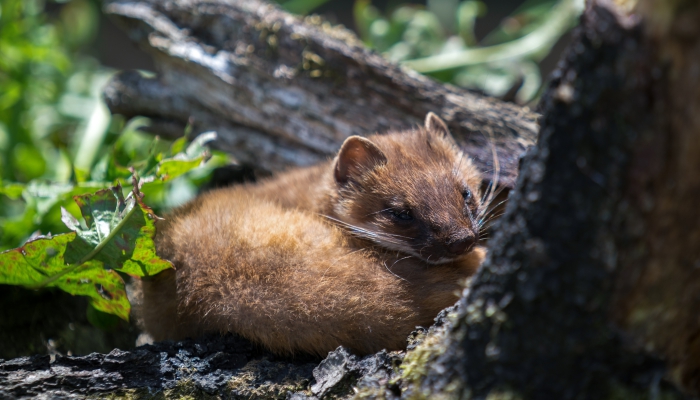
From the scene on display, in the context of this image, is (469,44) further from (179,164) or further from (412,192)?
(179,164)

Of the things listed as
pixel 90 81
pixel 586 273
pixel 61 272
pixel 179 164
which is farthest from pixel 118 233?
pixel 90 81

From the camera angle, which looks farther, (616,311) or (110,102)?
(110,102)

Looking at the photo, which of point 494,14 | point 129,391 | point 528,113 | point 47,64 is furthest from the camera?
point 494,14

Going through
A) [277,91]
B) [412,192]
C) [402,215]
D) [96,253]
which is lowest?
[96,253]

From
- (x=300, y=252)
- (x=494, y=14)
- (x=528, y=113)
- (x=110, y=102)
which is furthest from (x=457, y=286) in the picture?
(x=494, y=14)

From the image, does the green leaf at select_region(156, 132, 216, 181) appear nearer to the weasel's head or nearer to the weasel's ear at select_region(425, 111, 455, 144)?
the weasel's head

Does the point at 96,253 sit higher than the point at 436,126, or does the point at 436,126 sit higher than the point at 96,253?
the point at 436,126

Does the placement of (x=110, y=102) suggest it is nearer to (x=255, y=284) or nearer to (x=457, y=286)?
(x=255, y=284)
